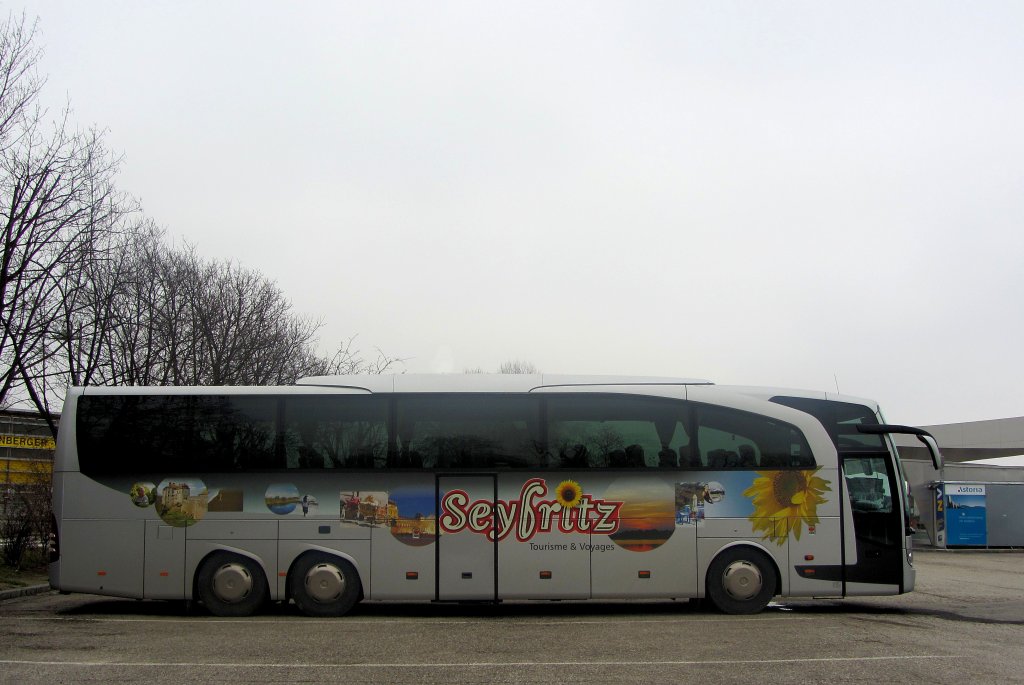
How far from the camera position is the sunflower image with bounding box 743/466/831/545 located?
15.2 metres

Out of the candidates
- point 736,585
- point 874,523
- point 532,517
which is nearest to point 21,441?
point 532,517

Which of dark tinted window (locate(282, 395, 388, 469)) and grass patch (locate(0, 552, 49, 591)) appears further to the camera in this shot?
grass patch (locate(0, 552, 49, 591))

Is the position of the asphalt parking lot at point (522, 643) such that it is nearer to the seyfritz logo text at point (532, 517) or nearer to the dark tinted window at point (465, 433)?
the seyfritz logo text at point (532, 517)

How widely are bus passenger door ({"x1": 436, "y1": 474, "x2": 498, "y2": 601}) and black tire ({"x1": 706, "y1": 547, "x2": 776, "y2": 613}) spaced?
3.21m

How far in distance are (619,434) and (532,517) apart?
1.74 meters

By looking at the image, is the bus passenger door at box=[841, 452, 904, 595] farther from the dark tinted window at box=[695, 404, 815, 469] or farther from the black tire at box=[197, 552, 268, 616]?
the black tire at box=[197, 552, 268, 616]

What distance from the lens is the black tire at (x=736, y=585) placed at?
1516 centimetres

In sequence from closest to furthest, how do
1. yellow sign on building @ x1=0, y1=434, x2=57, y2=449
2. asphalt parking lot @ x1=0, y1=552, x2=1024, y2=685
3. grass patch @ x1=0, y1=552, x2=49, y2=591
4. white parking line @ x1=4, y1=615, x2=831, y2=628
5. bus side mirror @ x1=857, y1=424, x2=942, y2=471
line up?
asphalt parking lot @ x1=0, y1=552, x2=1024, y2=685 < white parking line @ x1=4, y1=615, x2=831, y2=628 < bus side mirror @ x1=857, y1=424, x2=942, y2=471 < grass patch @ x1=0, y1=552, x2=49, y2=591 < yellow sign on building @ x1=0, y1=434, x2=57, y2=449

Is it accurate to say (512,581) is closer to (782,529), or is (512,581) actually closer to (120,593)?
(782,529)

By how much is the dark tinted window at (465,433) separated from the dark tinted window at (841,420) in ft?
12.3

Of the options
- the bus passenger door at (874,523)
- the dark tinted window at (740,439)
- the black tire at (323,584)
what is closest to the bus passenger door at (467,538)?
the black tire at (323,584)

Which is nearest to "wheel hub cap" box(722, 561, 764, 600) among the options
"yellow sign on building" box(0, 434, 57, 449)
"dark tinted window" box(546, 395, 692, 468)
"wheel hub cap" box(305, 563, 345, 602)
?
"dark tinted window" box(546, 395, 692, 468)

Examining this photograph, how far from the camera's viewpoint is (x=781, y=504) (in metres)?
15.2

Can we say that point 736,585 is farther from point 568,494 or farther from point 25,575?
point 25,575
